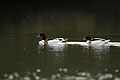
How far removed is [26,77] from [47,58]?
511 centimetres

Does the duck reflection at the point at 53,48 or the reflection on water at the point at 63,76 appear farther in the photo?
the duck reflection at the point at 53,48

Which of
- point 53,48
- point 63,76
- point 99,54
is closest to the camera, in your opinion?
point 63,76

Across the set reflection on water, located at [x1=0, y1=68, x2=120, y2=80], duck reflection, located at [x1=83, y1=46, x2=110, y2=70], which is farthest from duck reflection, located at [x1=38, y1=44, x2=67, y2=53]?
reflection on water, located at [x1=0, y1=68, x2=120, y2=80]

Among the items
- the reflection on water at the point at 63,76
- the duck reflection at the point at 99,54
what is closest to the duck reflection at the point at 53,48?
the duck reflection at the point at 99,54

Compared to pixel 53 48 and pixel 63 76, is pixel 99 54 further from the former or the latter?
pixel 63 76

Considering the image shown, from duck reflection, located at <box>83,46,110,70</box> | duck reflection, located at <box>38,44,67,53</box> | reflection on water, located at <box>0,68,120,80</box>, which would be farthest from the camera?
duck reflection, located at <box>38,44,67,53</box>

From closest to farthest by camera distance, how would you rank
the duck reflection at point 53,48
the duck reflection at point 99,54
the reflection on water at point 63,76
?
the reflection on water at point 63,76
the duck reflection at point 99,54
the duck reflection at point 53,48

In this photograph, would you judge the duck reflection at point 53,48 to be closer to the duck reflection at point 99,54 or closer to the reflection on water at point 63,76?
the duck reflection at point 99,54

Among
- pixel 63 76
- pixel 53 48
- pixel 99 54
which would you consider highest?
pixel 53 48

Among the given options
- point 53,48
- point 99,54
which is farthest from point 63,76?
point 53,48

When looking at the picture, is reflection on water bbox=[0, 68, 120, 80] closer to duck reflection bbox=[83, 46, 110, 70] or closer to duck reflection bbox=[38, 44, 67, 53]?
duck reflection bbox=[83, 46, 110, 70]

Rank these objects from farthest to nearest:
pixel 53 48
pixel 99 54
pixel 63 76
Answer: pixel 53 48
pixel 99 54
pixel 63 76

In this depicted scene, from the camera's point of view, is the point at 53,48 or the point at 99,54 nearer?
the point at 99,54

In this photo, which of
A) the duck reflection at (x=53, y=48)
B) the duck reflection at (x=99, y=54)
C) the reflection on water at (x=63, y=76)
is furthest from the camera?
the duck reflection at (x=53, y=48)
